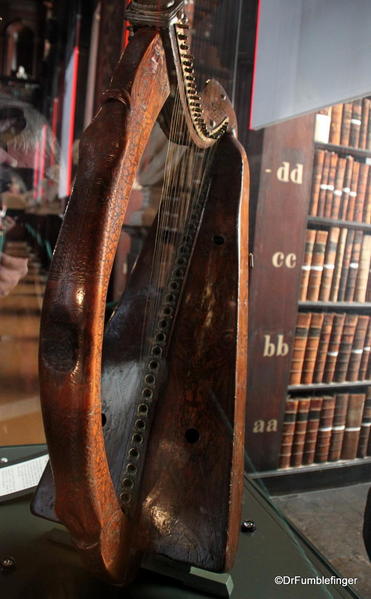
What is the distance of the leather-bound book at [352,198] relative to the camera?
1544 millimetres

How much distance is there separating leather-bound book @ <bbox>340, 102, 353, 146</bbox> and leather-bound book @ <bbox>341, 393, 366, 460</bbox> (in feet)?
2.54

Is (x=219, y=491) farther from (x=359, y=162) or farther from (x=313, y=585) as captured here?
(x=359, y=162)

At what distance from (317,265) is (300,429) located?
1.91 ft

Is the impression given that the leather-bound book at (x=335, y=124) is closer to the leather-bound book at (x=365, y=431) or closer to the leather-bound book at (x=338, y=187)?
the leather-bound book at (x=338, y=187)

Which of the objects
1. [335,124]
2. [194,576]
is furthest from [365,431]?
[335,124]

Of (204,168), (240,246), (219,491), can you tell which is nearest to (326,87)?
(204,168)

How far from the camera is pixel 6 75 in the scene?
1248 millimetres

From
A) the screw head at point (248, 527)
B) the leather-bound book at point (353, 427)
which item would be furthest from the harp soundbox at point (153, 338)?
the leather-bound book at point (353, 427)

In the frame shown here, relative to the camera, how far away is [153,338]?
2.42ft

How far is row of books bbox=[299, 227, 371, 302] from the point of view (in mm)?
1487

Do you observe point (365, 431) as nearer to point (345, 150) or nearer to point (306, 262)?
point (306, 262)

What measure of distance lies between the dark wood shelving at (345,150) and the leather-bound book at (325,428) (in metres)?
0.73

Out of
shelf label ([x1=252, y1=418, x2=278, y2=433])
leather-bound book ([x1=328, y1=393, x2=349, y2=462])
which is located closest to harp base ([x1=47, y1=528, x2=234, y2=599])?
leather-bound book ([x1=328, y1=393, x2=349, y2=462])

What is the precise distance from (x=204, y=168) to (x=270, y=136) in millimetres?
1004
